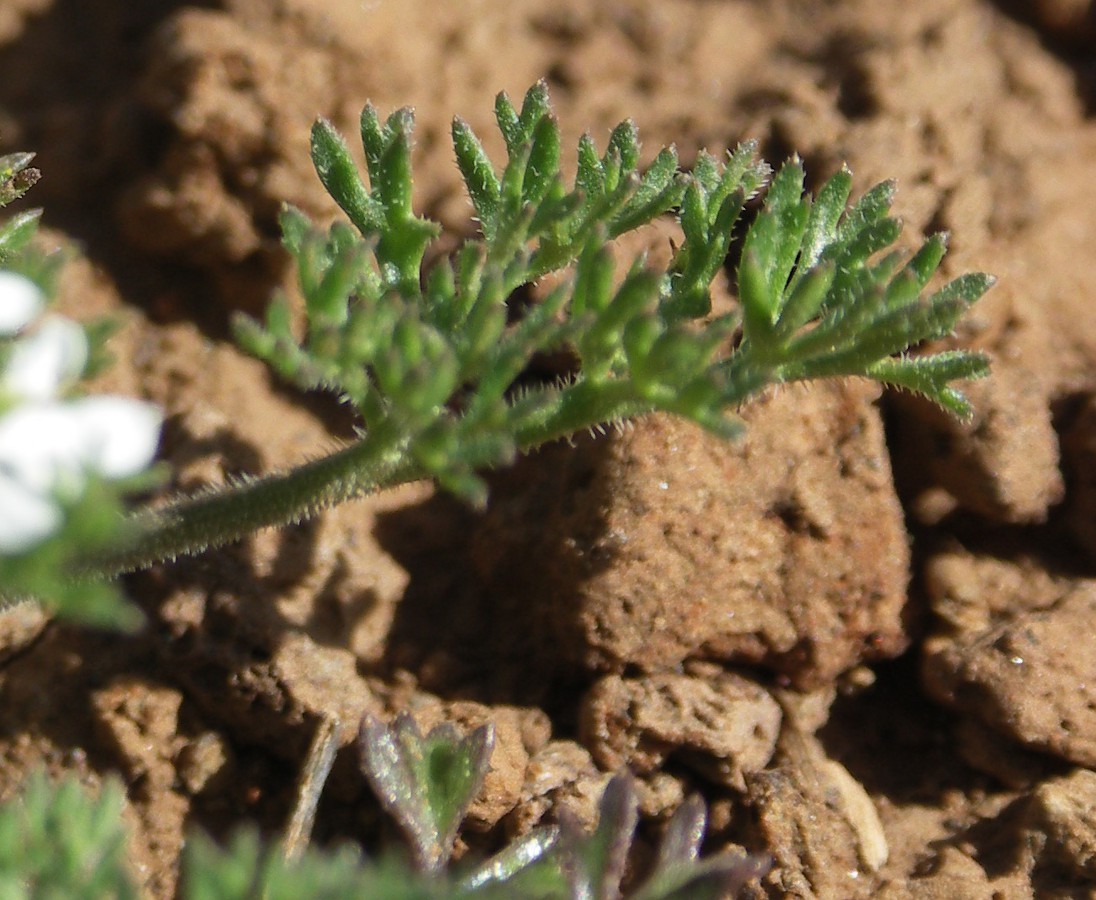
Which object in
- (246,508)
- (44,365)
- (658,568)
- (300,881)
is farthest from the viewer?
(658,568)

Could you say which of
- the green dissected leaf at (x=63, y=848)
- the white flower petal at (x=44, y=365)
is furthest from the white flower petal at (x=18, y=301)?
the green dissected leaf at (x=63, y=848)

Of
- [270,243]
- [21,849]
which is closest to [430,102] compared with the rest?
[270,243]

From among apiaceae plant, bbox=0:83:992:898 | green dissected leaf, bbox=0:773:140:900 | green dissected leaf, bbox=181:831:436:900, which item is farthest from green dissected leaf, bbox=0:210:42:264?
green dissected leaf, bbox=181:831:436:900

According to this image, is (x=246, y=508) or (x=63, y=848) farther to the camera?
(x=246, y=508)

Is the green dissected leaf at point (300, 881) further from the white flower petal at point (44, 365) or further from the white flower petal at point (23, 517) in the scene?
the white flower petal at point (44, 365)

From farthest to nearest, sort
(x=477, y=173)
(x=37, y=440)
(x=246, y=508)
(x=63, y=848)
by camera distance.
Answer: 1. (x=477, y=173)
2. (x=246, y=508)
3. (x=37, y=440)
4. (x=63, y=848)

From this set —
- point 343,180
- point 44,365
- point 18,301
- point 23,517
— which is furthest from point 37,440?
point 343,180

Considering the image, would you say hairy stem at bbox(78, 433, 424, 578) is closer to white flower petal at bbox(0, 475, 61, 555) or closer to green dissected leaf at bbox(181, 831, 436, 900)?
white flower petal at bbox(0, 475, 61, 555)

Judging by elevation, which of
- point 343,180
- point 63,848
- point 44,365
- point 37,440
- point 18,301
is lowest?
point 63,848

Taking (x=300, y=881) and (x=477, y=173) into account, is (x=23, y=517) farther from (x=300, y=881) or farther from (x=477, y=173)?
(x=477, y=173)
